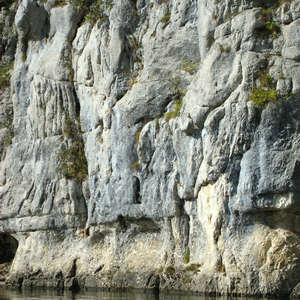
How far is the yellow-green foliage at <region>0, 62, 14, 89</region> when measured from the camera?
3997 cm

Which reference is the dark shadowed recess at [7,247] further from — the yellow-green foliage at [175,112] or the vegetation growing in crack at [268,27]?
the vegetation growing in crack at [268,27]

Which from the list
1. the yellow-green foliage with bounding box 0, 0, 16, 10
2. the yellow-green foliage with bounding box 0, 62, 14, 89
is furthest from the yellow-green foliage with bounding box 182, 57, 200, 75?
the yellow-green foliage with bounding box 0, 0, 16, 10

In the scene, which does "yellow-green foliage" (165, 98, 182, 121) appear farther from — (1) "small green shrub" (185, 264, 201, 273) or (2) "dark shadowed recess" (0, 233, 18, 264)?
(2) "dark shadowed recess" (0, 233, 18, 264)

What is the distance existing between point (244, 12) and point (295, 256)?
8.46 metres

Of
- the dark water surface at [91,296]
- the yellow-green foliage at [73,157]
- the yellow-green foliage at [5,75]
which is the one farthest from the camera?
the yellow-green foliage at [5,75]

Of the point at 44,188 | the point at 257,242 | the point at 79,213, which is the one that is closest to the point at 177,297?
the point at 257,242

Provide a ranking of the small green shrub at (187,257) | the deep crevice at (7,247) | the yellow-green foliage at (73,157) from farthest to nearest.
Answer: the deep crevice at (7,247)
the yellow-green foliage at (73,157)
the small green shrub at (187,257)

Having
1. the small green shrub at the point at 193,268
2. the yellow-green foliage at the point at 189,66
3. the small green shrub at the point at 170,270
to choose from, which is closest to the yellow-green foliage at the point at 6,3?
the yellow-green foliage at the point at 189,66

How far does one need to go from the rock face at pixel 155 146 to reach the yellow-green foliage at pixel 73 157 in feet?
0.22

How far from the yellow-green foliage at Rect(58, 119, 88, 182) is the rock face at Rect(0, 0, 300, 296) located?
Answer: 0.07 m

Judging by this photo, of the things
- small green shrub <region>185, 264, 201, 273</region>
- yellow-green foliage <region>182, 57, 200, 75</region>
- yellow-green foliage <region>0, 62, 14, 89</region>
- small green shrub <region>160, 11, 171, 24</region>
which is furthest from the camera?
yellow-green foliage <region>0, 62, 14, 89</region>

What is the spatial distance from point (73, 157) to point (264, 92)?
1298 cm

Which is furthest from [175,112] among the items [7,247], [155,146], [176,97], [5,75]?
[7,247]

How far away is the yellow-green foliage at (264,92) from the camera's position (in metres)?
→ 23.6
